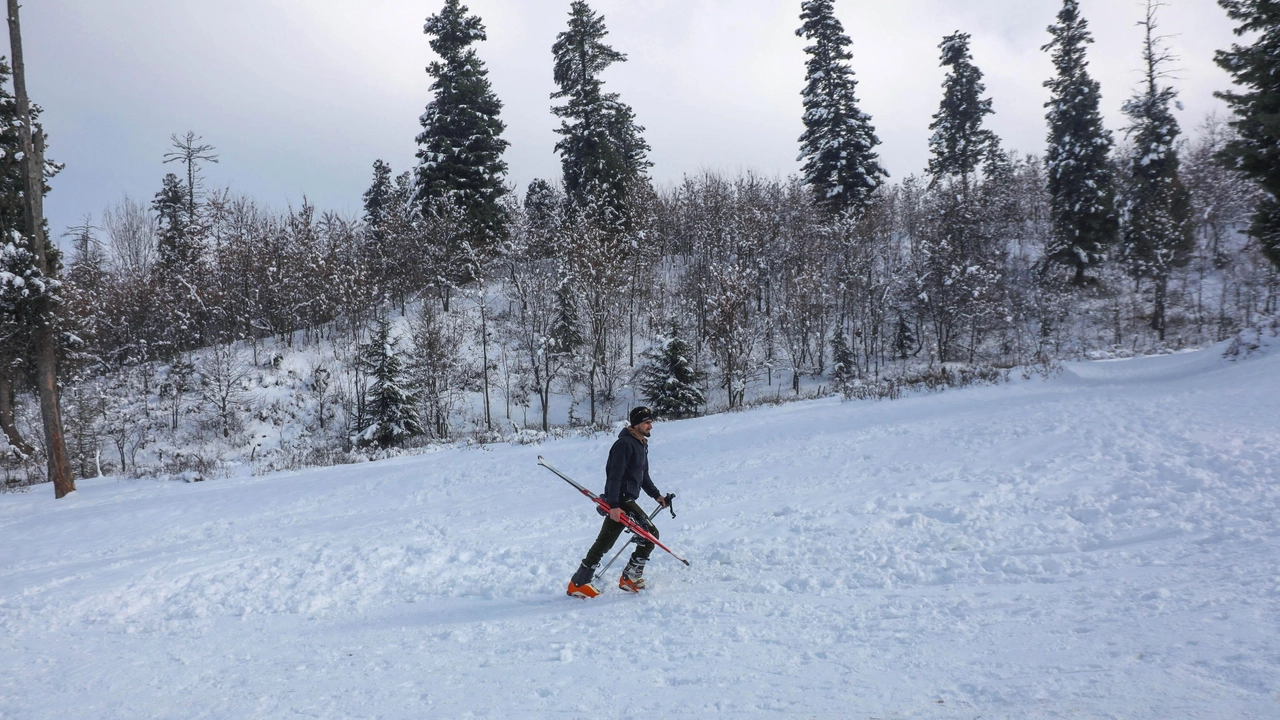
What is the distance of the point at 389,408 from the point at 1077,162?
39.0 m

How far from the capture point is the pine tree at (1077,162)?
1374 inches

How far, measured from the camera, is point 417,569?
8227mm

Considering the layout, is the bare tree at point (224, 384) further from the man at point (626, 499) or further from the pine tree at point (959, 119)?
the pine tree at point (959, 119)

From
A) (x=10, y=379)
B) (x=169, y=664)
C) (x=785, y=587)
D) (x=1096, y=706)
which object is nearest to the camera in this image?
(x=1096, y=706)

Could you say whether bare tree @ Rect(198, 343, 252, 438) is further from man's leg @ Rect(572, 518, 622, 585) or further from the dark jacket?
the dark jacket

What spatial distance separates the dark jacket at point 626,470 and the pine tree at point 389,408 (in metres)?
24.7

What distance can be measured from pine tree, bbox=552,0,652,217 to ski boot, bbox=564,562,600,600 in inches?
1373

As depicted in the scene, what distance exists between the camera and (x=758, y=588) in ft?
21.4

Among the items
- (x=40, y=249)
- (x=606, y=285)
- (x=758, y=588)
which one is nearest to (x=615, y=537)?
(x=758, y=588)

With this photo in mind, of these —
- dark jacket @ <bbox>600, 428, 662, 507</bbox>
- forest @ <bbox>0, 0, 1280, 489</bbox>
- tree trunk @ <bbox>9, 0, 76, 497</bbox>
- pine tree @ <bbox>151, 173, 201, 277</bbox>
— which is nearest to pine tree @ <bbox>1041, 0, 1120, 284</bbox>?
forest @ <bbox>0, 0, 1280, 489</bbox>

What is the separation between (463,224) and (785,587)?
A: 34.7 meters

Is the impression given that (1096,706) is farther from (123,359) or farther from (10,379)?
(123,359)

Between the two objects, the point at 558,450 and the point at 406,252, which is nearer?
the point at 558,450

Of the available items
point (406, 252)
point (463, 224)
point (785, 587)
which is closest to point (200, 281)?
point (406, 252)
